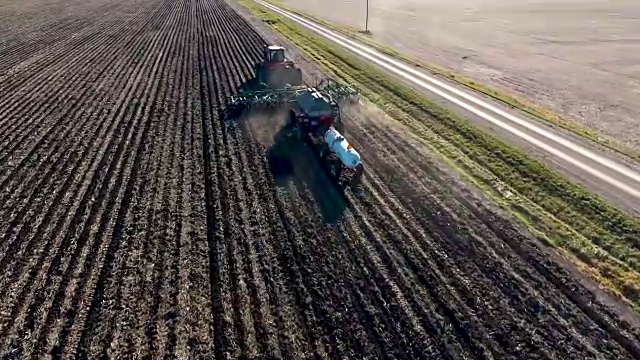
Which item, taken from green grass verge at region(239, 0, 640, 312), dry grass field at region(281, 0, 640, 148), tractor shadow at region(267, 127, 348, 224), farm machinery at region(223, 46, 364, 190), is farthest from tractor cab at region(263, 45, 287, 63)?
dry grass field at region(281, 0, 640, 148)

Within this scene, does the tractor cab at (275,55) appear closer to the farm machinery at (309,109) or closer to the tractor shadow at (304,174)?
the farm machinery at (309,109)

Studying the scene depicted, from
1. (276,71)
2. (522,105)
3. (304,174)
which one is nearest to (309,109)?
(304,174)

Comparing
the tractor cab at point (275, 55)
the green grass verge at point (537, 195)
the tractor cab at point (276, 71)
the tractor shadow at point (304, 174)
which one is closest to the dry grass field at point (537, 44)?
the green grass verge at point (537, 195)

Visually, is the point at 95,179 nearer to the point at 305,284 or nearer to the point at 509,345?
the point at 305,284

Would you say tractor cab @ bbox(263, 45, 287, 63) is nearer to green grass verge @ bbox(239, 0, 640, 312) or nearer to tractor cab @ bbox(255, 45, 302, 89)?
tractor cab @ bbox(255, 45, 302, 89)

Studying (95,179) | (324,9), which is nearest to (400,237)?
(95,179)

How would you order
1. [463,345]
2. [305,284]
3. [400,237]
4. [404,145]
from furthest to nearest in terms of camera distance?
[404,145] < [400,237] < [305,284] < [463,345]

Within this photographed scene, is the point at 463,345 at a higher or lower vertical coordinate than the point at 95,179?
lower
